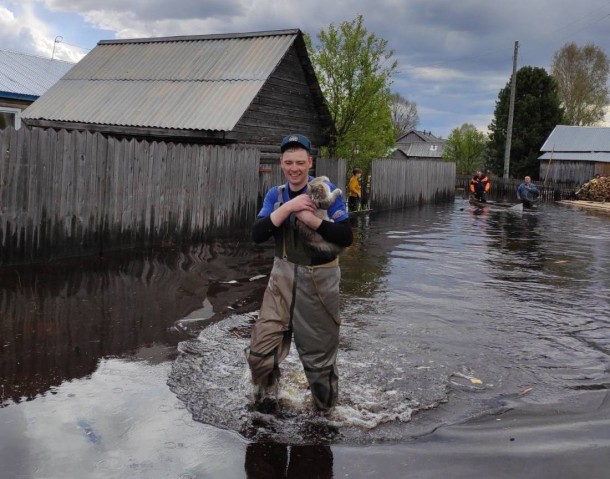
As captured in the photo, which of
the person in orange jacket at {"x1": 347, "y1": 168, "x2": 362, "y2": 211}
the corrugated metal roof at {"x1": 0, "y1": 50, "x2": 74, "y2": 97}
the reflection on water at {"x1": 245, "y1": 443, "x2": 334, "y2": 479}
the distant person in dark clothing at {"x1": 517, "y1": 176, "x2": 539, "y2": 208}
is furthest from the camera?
the distant person in dark clothing at {"x1": 517, "y1": 176, "x2": 539, "y2": 208}

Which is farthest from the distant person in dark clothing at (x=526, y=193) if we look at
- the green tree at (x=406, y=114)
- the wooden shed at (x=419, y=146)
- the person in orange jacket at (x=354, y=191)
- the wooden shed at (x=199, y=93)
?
the green tree at (x=406, y=114)

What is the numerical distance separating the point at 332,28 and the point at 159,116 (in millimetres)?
8613

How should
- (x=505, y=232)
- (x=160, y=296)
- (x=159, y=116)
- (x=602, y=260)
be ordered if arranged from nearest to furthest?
(x=160, y=296)
(x=602, y=260)
(x=159, y=116)
(x=505, y=232)

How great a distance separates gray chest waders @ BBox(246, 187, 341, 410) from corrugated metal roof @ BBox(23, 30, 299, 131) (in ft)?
33.1

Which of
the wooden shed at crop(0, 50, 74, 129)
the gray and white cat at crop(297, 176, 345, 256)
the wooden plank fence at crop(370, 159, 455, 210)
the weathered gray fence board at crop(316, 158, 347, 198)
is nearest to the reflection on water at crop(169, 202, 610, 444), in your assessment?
the gray and white cat at crop(297, 176, 345, 256)

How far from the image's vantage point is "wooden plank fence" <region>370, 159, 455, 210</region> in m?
23.6

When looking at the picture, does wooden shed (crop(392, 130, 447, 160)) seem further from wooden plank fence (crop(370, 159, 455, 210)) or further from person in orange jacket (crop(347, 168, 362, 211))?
person in orange jacket (crop(347, 168, 362, 211))

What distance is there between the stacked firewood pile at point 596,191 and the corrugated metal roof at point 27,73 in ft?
91.0

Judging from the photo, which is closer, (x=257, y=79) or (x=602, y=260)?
(x=602, y=260)

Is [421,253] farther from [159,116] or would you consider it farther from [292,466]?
[292,466]

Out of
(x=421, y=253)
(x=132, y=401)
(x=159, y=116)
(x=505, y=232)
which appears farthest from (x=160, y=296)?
(x=505, y=232)

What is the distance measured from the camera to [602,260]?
12461 millimetres

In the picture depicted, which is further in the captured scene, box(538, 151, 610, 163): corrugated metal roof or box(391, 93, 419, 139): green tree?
box(391, 93, 419, 139): green tree

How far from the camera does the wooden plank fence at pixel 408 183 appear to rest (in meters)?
23.6
